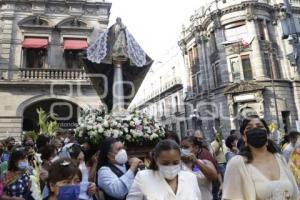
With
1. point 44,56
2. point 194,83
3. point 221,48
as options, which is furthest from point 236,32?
point 44,56

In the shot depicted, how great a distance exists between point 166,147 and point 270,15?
28987 millimetres

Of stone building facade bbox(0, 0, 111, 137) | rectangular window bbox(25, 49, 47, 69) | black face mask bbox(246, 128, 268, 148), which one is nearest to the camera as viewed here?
black face mask bbox(246, 128, 268, 148)

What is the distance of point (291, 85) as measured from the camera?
85.3ft

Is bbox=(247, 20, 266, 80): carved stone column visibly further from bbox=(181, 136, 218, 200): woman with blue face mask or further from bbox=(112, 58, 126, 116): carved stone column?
bbox=(181, 136, 218, 200): woman with blue face mask

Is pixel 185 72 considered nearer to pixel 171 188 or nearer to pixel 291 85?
pixel 291 85

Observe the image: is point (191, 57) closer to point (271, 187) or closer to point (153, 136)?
point (153, 136)

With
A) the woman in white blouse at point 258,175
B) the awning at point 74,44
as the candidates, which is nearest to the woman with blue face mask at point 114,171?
the woman in white blouse at point 258,175

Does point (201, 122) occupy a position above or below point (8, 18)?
below

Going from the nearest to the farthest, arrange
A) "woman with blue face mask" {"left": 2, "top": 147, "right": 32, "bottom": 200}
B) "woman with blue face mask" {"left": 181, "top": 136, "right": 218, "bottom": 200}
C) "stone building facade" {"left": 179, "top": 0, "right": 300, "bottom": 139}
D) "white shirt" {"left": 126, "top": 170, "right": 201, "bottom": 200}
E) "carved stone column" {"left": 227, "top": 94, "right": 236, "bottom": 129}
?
"white shirt" {"left": 126, "top": 170, "right": 201, "bottom": 200}, "woman with blue face mask" {"left": 181, "top": 136, "right": 218, "bottom": 200}, "woman with blue face mask" {"left": 2, "top": 147, "right": 32, "bottom": 200}, "stone building facade" {"left": 179, "top": 0, "right": 300, "bottom": 139}, "carved stone column" {"left": 227, "top": 94, "right": 236, "bottom": 129}

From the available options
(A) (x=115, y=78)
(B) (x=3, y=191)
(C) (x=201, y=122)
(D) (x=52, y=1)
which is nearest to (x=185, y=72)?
(C) (x=201, y=122)

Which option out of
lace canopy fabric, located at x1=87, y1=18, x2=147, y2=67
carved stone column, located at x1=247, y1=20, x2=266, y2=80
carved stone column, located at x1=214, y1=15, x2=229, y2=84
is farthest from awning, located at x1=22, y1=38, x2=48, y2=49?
carved stone column, located at x1=247, y1=20, x2=266, y2=80

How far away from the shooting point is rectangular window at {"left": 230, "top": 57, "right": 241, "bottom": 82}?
86.1ft

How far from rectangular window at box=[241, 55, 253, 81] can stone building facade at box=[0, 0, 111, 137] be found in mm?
14968

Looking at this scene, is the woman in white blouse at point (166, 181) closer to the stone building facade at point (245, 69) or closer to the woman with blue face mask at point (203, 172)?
the woman with blue face mask at point (203, 172)
